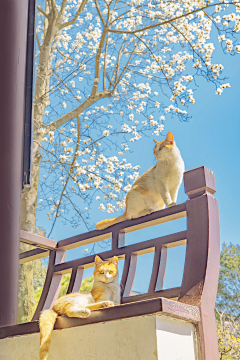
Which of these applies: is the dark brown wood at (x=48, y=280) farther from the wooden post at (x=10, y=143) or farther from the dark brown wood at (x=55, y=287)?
the wooden post at (x=10, y=143)

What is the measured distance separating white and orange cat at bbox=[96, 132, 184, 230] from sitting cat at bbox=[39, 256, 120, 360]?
55 cm

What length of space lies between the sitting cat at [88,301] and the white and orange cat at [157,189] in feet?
1.79

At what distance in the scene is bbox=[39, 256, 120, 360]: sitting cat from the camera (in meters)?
1.16

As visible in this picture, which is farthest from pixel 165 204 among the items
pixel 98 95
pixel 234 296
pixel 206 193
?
pixel 234 296

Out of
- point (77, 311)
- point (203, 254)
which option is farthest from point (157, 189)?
point (77, 311)

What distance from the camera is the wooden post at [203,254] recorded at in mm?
1084

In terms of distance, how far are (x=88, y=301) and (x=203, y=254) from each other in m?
0.59

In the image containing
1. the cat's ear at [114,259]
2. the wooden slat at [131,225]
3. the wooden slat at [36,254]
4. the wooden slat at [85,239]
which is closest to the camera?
the wooden slat at [131,225]

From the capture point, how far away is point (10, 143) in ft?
2.01

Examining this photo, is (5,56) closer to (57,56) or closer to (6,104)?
(6,104)

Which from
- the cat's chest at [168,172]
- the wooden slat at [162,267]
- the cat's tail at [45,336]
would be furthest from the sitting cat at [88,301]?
the cat's chest at [168,172]

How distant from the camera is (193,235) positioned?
1.24m

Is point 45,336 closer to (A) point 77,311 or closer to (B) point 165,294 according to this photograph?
(A) point 77,311

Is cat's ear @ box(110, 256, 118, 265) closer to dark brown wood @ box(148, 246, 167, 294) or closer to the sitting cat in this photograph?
the sitting cat
